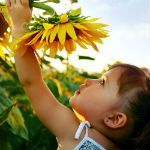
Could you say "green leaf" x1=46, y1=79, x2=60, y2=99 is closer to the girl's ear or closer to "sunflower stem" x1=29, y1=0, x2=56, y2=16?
the girl's ear

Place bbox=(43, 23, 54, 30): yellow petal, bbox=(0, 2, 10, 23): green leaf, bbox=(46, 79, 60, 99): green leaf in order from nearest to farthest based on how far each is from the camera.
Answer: bbox=(43, 23, 54, 30): yellow petal → bbox=(0, 2, 10, 23): green leaf → bbox=(46, 79, 60, 99): green leaf

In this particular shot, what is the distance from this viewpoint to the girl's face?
107 cm

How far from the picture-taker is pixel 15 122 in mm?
1364

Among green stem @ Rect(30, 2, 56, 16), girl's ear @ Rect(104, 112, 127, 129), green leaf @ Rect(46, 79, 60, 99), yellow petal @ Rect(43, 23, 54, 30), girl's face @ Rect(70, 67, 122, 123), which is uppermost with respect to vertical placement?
green stem @ Rect(30, 2, 56, 16)

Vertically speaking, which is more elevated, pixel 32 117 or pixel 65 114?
pixel 65 114

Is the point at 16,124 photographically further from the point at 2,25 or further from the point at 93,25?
the point at 93,25

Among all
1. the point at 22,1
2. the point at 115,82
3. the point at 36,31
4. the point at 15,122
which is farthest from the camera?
the point at 15,122

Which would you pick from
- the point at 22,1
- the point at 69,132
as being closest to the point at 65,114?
the point at 69,132

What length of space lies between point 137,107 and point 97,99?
0.53 feet

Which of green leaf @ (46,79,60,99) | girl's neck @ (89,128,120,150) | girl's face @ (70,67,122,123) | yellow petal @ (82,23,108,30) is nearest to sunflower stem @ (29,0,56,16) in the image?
yellow petal @ (82,23,108,30)

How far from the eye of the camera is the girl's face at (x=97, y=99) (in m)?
1.07

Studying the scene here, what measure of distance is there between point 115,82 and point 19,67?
39 centimetres

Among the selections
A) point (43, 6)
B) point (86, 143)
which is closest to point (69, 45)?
point (43, 6)

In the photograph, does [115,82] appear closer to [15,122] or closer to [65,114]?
[65,114]
